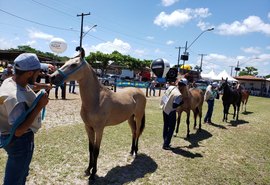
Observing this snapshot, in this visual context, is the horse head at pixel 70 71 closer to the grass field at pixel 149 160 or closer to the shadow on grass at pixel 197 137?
the grass field at pixel 149 160

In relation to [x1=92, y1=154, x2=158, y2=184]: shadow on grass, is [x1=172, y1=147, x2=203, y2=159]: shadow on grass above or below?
below

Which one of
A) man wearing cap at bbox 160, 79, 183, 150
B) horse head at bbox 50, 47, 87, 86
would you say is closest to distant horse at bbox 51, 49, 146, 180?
horse head at bbox 50, 47, 87, 86

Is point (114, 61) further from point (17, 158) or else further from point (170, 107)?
→ point (17, 158)

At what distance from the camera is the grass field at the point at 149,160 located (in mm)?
4605

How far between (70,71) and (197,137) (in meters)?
5.85

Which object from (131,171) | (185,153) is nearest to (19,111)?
(131,171)

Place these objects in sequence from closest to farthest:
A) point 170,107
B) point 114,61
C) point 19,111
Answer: point 19,111
point 170,107
point 114,61

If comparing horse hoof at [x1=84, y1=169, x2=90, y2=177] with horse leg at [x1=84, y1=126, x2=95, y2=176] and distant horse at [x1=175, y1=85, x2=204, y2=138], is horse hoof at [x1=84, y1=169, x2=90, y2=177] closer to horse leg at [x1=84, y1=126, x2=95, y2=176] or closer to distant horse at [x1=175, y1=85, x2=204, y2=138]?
horse leg at [x1=84, y1=126, x2=95, y2=176]

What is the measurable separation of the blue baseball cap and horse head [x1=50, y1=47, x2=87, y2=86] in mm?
1463

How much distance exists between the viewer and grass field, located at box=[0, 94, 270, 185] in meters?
4.61

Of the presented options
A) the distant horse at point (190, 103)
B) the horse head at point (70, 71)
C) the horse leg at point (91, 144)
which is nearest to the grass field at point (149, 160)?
the horse leg at point (91, 144)

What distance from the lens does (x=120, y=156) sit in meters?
5.69

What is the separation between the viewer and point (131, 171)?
4.93 meters

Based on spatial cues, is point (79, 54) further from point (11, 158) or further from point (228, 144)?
point (228, 144)
